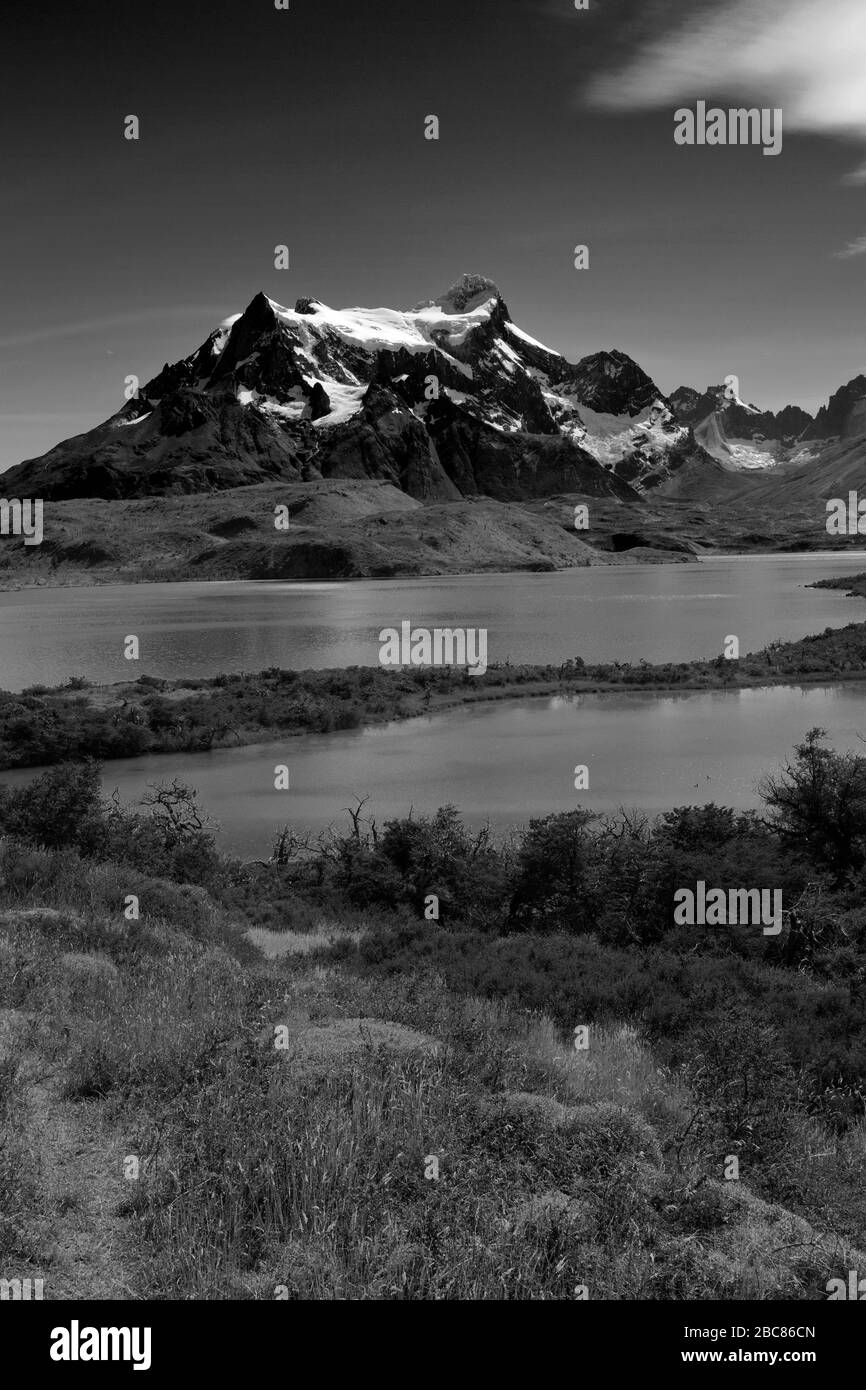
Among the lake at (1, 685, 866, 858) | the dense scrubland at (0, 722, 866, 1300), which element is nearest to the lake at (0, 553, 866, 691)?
the lake at (1, 685, 866, 858)

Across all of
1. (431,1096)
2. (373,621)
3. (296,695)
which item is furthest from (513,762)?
(373,621)

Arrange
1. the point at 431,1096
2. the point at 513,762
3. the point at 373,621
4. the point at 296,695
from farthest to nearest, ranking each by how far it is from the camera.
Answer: the point at 373,621, the point at 296,695, the point at 513,762, the point at 431,1096

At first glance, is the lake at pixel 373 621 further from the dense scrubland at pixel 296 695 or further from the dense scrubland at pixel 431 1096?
the dense scrubland at pixel 431 1096

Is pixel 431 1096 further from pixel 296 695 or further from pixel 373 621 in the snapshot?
pixel 373 621

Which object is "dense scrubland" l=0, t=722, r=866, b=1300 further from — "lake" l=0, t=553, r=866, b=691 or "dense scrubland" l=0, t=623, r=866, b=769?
"lake" l=0, t=553, r=866, b=691
